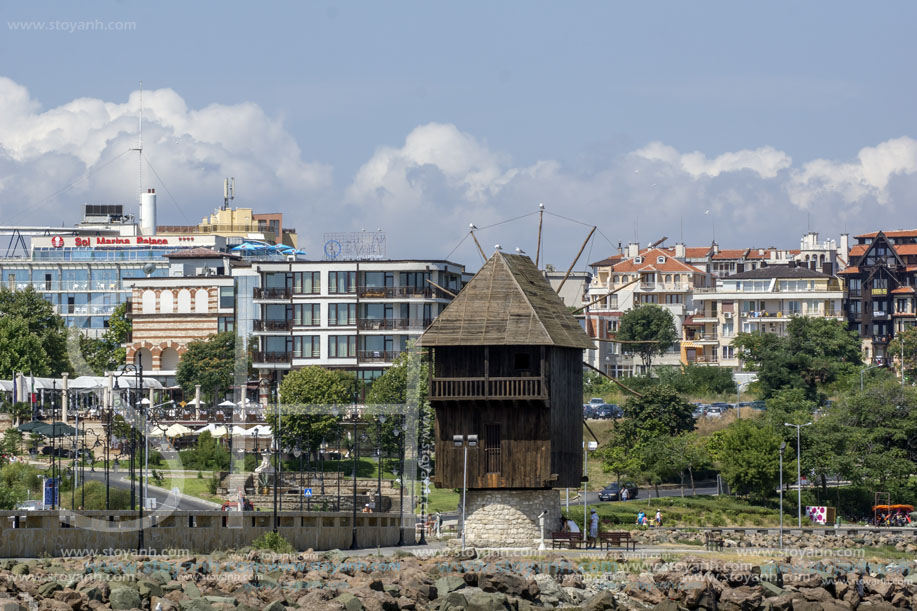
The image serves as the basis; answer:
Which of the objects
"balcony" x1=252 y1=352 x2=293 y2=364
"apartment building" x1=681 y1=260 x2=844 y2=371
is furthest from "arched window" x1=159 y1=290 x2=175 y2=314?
"apartment building" x1=681 y1=260 x2=844 y2=371

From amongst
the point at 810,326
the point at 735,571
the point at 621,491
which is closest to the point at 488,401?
the point at 735,571

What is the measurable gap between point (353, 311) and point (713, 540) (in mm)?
53264

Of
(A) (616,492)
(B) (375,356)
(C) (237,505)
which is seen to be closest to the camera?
(C) (237,505)

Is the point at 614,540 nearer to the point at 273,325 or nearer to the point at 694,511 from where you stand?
the point at 694,511

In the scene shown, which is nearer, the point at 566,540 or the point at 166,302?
the point at 566,540

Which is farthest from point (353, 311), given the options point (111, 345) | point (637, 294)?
point (637, 294)

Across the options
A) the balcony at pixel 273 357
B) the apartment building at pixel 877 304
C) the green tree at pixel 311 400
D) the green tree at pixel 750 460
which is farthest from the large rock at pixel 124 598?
the apartment building at pixel 877 304

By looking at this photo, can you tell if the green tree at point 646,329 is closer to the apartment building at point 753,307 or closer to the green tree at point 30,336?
the apartment building at point 753,307

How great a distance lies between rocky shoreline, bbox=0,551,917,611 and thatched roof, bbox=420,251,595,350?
10594mm

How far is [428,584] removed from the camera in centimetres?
5297

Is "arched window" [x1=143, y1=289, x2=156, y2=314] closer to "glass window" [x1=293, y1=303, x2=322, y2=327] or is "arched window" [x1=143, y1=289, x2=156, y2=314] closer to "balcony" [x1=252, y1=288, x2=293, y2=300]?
"balcony" [x1=252, y1=288, x2=293, y2=300]

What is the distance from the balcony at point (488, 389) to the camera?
66688 mm

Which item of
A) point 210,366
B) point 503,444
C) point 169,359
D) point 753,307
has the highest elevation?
point 753,307

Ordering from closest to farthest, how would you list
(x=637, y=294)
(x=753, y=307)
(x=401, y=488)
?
1. (x=401, y=488)
2. (x=753, y=307)
3. (x=637, y=294)
